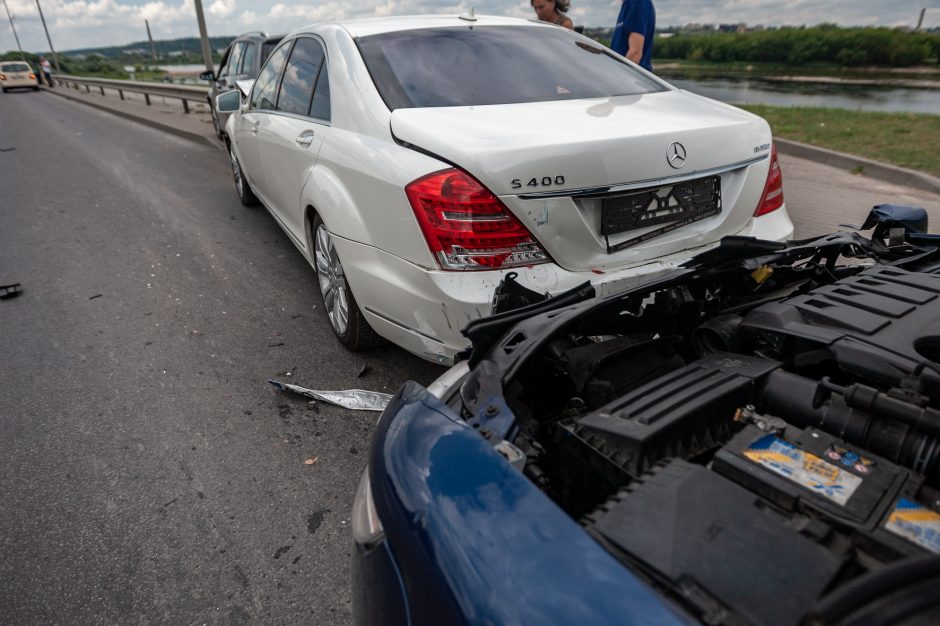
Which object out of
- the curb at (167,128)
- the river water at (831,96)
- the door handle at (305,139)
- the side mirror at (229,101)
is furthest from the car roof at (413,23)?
the river water at (831,96)

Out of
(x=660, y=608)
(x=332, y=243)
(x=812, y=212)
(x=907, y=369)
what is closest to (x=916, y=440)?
(x=907, y=369)

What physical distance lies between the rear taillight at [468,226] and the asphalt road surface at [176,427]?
1.01 metres

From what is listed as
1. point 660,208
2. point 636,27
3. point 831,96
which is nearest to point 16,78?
point 831,96

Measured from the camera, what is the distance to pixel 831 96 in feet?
59.1

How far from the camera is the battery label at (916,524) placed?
0.93m

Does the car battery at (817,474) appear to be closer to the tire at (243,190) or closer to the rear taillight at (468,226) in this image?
the rear taillight at (468,226)

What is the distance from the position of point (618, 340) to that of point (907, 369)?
719 millimetres

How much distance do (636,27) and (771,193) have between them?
3.23 metres

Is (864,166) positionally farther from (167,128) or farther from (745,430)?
(167,128)

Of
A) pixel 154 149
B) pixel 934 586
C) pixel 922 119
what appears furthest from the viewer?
pixel 154 149

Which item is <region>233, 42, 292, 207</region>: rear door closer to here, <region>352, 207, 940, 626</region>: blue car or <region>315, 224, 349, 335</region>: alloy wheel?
<region>315, 224, 349, 335</region>: alloy wheel

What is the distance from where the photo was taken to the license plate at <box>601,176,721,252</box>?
240 centimetres

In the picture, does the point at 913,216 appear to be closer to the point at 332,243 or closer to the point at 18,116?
the point at 332,243

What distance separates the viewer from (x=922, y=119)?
10.2 metres
